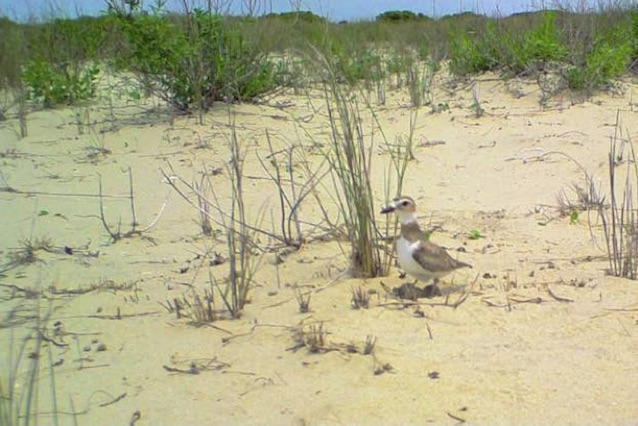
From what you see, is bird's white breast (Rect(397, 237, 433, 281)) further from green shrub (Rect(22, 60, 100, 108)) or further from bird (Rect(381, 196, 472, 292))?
green shrub (Rect(22, 60, 100, 108))

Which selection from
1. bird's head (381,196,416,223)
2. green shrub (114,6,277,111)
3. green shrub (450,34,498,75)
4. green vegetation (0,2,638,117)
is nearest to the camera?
bird's head (381,196,416,223)

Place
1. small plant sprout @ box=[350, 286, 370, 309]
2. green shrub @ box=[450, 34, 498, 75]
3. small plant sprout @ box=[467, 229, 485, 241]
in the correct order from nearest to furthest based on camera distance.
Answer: small plant sprout @ box=[350, 286, 370, 309], small plant sprout @ box=[467, 229, 485, 241], green shrub @ box=[450, 34, 498, 75]

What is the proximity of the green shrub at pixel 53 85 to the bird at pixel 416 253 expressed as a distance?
5140mm

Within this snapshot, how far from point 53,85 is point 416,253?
222 inches

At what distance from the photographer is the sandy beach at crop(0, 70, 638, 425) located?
6.97 ft

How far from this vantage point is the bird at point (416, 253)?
107 inches

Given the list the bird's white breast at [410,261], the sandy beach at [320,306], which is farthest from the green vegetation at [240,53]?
the bird's white breast at [410,261]

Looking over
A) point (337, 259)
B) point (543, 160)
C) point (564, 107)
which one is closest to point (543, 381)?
point (337, 259)

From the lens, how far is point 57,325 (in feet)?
8.98

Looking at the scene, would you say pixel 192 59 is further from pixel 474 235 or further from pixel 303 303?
pixel 303 303

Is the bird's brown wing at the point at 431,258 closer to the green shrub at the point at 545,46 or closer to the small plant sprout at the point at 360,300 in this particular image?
the small plant sprout at the point at 360,300

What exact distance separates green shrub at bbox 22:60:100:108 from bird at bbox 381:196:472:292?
16.9 feet

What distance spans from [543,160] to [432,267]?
3.00 meters

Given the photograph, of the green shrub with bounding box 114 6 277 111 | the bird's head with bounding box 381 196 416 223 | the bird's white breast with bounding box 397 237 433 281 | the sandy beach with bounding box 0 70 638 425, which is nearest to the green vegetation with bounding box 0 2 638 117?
the green shrub with bounding box 114 6 277 111
